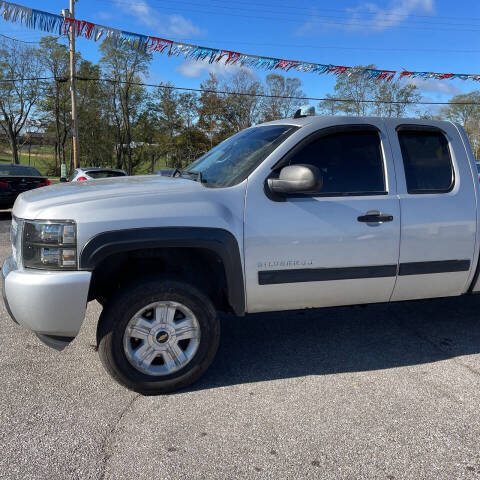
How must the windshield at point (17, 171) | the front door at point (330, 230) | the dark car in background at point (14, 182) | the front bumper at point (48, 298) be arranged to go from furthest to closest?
the windshield at point (17, 171) → the dark car in background at point (14, 182) → the front door at point (330, 230) → the front bumper at point (48, 298)

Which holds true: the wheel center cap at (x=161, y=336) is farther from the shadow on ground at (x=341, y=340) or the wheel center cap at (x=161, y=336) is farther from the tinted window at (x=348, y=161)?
the tinted window at (x=348, y=161)

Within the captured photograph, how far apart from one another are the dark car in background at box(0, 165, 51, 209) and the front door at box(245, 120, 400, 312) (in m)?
9.95

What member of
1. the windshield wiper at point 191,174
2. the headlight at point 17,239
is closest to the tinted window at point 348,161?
the windshield wiper at point 191,174

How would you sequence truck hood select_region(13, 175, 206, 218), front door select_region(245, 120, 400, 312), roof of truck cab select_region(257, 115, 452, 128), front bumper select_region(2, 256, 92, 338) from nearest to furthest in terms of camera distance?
front bumper select_region(2, 256, 92, 338), truck hood select_region(13, 175, 206, 218), front door select_region(245, 120, 400, 312), roof of truck cab select_region(257, 115, 452, 128)

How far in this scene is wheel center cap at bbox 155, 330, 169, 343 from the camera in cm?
297

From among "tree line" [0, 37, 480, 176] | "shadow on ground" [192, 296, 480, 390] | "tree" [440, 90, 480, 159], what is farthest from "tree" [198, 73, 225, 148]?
"shadow on ground" [192, 296, 480, 390]

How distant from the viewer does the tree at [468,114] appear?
37031 millimetres

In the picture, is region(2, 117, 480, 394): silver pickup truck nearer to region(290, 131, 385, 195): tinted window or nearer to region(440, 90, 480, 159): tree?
region(290, 131, 385, 195): tinted window

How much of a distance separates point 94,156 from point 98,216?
1750 inches

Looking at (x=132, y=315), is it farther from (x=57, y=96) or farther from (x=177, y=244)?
(x=57, y=96)

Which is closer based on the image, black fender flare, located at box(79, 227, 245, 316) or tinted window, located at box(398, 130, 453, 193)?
black fender flare, located at box(79, 227, 245, 316)

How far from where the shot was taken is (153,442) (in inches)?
97.7

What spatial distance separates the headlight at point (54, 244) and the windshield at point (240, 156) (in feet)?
3.44

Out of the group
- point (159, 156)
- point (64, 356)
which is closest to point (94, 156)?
point (159, 156)
